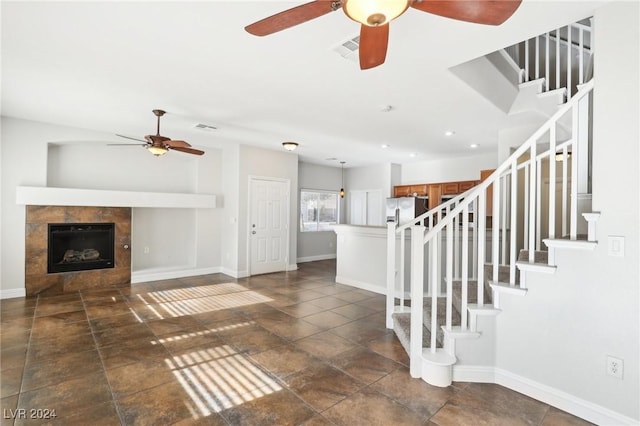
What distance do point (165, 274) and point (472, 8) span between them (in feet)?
21.1

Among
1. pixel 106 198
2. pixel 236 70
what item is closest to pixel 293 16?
pixel 236 70

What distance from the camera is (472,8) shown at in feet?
4.46

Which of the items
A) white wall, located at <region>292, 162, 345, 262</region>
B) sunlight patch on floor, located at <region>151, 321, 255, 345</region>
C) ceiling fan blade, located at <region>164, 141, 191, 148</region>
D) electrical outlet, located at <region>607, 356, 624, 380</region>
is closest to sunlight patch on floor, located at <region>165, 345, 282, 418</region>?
sunlight patch on floor, located at <region>151, 321, 255, 345</region>

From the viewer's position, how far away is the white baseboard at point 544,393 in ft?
6.44

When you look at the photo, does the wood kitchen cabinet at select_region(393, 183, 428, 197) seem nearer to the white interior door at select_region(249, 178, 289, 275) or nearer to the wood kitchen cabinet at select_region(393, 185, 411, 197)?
the wood kitchen cabinet at select_region(393, 185, 411, 197)

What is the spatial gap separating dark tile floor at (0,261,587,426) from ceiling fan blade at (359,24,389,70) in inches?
90.5

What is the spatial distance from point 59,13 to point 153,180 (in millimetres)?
4411

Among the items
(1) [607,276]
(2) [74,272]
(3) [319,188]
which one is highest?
(3) [319,188]

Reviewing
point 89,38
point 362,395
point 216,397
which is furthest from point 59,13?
point 362,395

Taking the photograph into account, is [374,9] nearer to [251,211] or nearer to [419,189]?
[251,211]

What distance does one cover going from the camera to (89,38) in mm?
2436

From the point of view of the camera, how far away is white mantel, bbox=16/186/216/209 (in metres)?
4.67

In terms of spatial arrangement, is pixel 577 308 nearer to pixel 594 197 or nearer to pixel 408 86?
pixel 594 197

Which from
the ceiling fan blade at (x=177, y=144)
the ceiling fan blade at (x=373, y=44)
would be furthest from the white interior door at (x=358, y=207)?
the ceiling fan blade at (x=373, y=44)
